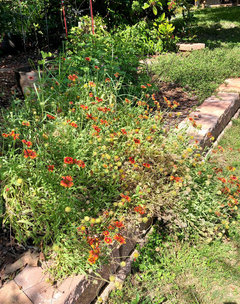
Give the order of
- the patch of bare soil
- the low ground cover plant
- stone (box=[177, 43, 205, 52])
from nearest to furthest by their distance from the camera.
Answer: the low ground cover plant → the patch of bare soil → stone (box=[177, 43, 205, 52])

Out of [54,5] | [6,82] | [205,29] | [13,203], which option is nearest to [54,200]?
[13,203]

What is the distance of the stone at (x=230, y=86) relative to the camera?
188 inches

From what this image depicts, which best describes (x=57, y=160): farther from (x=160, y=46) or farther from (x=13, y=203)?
(x=160, y=46)

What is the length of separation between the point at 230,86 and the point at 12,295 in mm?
4421

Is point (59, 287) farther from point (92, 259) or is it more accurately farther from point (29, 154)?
point (29, 154)

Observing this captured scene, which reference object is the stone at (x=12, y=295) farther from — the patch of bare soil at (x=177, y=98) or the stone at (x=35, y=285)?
the patch of bare soil at (x=177, y=98)

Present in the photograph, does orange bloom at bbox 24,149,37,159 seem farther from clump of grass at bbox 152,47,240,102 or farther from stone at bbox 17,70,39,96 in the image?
clump of grass at bbox 152,47,240,102

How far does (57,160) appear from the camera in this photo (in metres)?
2.38

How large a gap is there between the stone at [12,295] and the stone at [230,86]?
4089mm

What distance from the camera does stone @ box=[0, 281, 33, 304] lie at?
1770 millimetres

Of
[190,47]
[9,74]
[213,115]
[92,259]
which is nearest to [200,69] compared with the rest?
[190,47]

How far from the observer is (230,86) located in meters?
4.95

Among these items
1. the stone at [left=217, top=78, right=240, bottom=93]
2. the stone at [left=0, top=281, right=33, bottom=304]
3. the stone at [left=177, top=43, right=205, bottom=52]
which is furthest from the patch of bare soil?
the stone at [left=0, top=281, right=33, bottom=304]

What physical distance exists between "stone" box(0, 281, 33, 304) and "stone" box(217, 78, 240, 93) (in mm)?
4089
